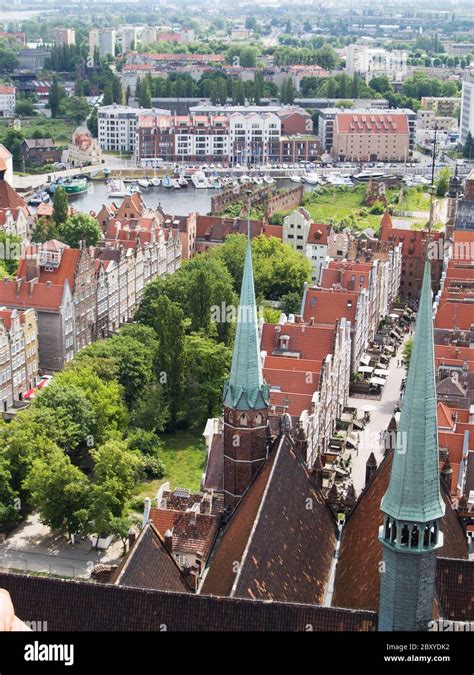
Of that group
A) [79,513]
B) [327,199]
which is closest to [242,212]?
[327,199]

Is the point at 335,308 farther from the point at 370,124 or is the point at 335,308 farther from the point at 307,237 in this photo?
the point at 370,124

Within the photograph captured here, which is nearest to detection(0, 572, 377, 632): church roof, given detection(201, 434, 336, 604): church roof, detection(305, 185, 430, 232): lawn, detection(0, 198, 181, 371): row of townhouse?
detection(201, 434, 336, 604): church roof

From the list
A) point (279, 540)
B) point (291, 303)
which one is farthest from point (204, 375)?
point (279, 540)

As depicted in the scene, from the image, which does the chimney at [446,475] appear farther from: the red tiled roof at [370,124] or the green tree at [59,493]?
the red tiled roof at [370,124]

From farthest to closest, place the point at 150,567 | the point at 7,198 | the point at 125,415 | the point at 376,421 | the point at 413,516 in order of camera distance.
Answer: the point at 7,198 < the point at 376,421 < the point at 125,415 < the point at 150,567 < the point at 413,516

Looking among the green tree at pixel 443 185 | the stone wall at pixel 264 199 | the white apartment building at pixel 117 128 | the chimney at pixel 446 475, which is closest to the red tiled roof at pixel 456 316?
the chimney at pixel 446 475
